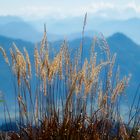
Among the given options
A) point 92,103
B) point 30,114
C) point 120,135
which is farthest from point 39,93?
point 120,135

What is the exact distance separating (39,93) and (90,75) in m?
0.56

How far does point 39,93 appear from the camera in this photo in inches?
166

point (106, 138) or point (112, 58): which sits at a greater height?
point (112, 58)

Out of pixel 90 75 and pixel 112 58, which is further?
pixel 112 58

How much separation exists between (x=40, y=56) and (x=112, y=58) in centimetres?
62

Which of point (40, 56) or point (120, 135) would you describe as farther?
point (120, 135)

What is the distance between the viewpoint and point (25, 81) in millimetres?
4008

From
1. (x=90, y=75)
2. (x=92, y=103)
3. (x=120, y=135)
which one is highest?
(x=90, y=75)

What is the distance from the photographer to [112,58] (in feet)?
13.7

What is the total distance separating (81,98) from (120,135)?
52 centimetres

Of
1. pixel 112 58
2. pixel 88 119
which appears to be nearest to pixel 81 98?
pixel 88 119

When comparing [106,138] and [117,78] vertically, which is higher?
[117,78]

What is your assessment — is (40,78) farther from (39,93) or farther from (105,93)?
(105,93)

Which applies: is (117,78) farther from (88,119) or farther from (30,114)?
(30,114)
